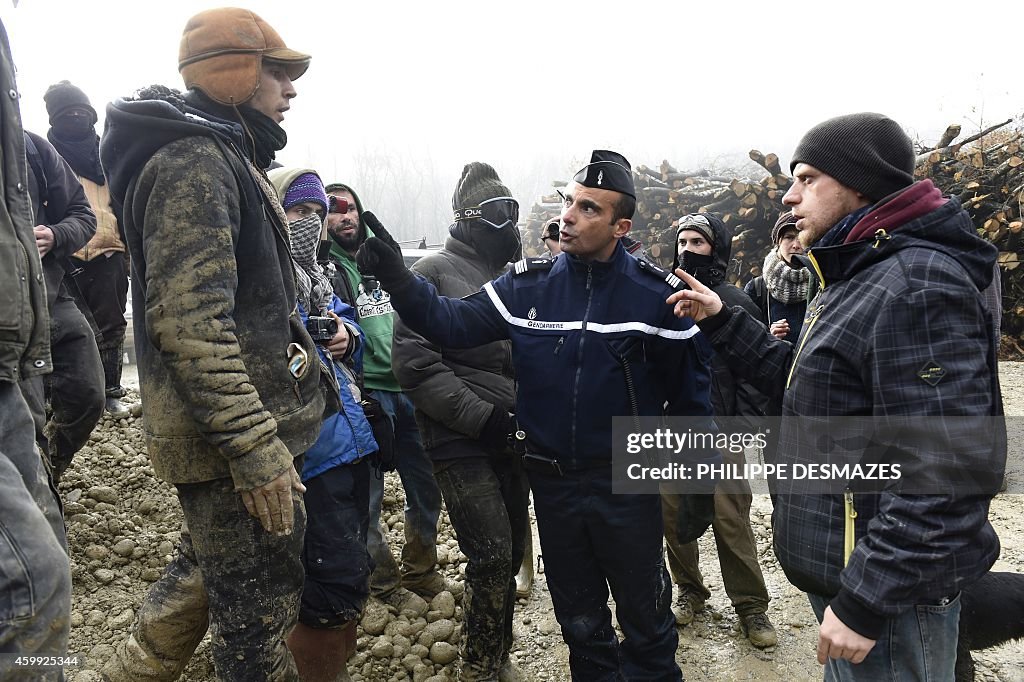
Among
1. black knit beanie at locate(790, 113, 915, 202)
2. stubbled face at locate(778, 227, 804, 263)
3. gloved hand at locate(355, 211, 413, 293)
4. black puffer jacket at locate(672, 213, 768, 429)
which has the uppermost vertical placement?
black knit beanie at locate(790, 113, 915, 202)

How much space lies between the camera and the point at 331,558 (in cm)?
247

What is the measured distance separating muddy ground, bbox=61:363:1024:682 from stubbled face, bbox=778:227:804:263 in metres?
1.93

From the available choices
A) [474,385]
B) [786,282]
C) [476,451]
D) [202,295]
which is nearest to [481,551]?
[476,451]

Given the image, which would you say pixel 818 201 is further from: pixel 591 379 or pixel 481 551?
pixel 481 551

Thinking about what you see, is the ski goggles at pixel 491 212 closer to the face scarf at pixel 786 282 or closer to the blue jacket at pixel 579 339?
the blue jacket at pixel 579 339

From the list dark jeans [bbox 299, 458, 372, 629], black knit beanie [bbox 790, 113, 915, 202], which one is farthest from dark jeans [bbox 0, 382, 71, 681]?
black knit beanie [bbox 790, 113, 915, 202]

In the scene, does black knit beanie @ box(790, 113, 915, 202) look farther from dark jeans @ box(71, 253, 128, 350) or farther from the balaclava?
dark jeans @ box(71, 253, 128, 350)

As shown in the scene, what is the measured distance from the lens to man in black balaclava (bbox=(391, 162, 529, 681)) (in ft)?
9.84

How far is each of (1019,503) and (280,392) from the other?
5.19m

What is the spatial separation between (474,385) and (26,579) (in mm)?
1978

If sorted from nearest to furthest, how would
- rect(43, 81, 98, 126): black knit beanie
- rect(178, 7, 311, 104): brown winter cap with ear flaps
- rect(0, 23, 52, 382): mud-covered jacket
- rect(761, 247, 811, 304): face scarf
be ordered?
rect(0, 23, 52, 382): mud-covered jacket
rect(178, 7, 311, 104): brown winter cap with ear flaps
rect(761, 247, 811, 304): face scarf
rect(43, 81, 98, 126): black knit beanie

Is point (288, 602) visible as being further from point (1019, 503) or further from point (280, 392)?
point (1019, 503)

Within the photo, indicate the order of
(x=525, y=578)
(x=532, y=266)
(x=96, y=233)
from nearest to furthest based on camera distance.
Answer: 1. (x=532, y=266)
2. (x=525, y=578)
3. (x=96, y=233)

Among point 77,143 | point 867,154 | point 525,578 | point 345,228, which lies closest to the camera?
point 867,154
